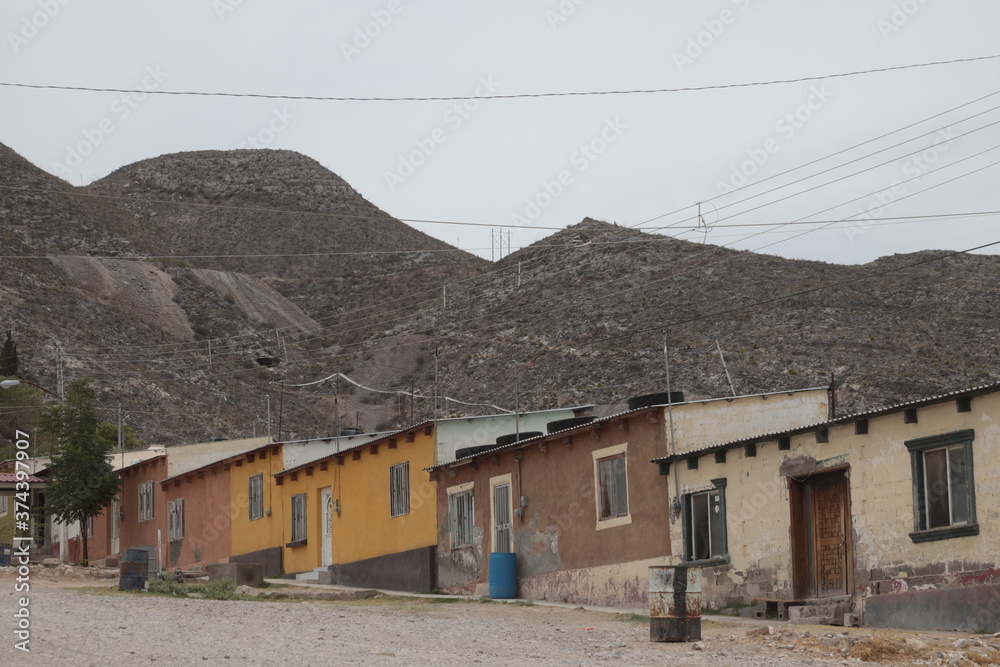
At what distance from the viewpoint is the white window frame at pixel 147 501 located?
139 ft

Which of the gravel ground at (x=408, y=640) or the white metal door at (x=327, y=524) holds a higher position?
the white metal door at (x=327, y=524)

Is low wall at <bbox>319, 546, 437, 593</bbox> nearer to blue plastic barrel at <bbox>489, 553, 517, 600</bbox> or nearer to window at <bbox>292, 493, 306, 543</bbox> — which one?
window at <bbox>292, 493, 306, 543</bbox>

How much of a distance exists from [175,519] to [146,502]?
260 centimetres

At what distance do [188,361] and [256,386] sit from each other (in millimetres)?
5319

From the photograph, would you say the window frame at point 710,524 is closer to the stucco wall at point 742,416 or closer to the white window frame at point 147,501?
the stucco wall at point 742,416

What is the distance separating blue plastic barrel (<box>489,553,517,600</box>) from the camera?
2520 cm

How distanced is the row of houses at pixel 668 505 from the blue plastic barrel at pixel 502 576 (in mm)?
291

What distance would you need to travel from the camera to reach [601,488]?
23531 mm

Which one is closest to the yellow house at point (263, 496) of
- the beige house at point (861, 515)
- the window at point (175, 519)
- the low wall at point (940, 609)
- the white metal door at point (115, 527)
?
the window at point (175, 519)

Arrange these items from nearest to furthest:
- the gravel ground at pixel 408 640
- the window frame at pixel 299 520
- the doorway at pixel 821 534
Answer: the gravel ground at pixel 408 640 < the doorway at pixel 821 534 < the window frame at pixel 299 520

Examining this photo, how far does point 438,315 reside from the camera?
97875mm

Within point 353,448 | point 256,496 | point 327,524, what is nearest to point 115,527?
point 256,496

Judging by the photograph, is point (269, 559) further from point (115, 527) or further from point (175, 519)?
point (115, 527)

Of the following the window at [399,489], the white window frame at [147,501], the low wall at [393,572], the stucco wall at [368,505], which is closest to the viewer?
the low wall at [393,572]
